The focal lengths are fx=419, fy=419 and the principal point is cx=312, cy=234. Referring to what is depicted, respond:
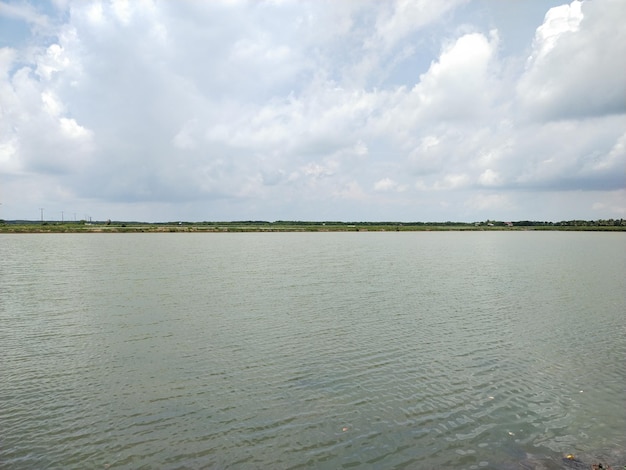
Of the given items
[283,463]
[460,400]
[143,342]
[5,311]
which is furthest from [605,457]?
[5,311]

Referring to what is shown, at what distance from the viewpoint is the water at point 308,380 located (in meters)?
10.9

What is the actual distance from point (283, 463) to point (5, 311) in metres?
25.1

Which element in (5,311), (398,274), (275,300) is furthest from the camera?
(398,274)

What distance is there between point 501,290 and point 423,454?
2912cm

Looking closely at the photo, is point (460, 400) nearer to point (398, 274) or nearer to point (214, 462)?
point (214, 462)

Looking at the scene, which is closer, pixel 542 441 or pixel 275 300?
pixel 542 441

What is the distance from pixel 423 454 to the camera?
10.7 metres

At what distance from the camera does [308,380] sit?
15555 millimetres

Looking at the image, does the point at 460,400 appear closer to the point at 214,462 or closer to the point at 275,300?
the point at 214,462

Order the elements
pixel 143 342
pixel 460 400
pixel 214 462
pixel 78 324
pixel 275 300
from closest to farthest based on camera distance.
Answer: pixel 214 462 → pixel 460 400 → pixel 143 342 → pixel 78 324 → pixel 275 300

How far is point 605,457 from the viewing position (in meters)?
10.6

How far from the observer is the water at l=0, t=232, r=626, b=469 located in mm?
10906

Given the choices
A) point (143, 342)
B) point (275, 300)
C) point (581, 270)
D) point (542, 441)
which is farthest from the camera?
point (581, 270)

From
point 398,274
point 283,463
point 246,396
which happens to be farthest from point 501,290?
point 283,463
